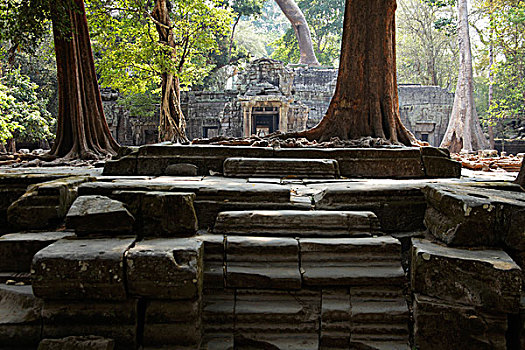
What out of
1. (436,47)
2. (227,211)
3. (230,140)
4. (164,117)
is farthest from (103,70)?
(436,47)

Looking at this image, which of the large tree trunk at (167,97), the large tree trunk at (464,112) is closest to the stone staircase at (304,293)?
the large tree trunk at (167,97)

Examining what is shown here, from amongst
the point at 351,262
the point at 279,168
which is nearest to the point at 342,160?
the point at 279,168

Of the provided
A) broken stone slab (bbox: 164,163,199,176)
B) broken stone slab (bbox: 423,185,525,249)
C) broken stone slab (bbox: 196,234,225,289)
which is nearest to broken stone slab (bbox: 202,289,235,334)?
broken stone slab (bbox: 196,234,225,289)

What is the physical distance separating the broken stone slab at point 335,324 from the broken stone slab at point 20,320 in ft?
5.95

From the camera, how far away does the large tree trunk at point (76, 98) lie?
7.40m

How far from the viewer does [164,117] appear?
1227 cm

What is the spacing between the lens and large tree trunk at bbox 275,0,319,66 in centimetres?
2612

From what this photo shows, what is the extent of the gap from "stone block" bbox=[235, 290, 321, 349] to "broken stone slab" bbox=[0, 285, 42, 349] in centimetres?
127

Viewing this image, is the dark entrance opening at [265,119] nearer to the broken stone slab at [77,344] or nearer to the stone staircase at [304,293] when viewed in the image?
the stone staircase at [304,293]

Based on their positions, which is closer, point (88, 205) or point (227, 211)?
point (88, 205)

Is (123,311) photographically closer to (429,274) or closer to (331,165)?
(429,274)

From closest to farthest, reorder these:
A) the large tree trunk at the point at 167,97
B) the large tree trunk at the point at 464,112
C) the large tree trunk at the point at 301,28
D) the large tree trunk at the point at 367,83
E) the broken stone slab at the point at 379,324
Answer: the broken stone slab at the point at 379,324 → the large tree trunk at the point at 367,83 → the large tree trunk at the point at 167,97 → the large tree trunk at the point at 464,112 → the large tree trunk at the point at 301,28

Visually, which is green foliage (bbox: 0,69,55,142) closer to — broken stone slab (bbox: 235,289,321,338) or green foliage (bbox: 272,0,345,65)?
broken stone slab (bbox: 235,289,321,338)

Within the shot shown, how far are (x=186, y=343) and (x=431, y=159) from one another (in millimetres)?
4047
